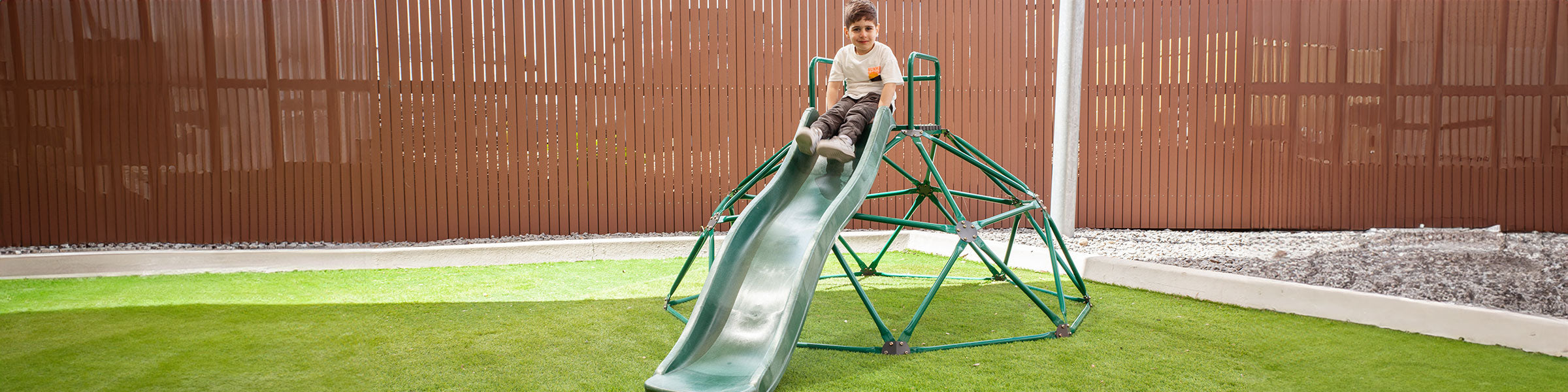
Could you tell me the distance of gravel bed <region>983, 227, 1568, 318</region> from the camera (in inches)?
192

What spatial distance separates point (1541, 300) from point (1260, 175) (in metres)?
4.50

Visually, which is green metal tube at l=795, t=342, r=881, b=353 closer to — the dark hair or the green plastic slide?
the green plastic slide

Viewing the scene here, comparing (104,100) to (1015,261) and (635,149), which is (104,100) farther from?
(1015,261)

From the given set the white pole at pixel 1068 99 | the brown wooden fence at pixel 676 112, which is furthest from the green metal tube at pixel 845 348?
the brown wooden fence at pixel 676 112

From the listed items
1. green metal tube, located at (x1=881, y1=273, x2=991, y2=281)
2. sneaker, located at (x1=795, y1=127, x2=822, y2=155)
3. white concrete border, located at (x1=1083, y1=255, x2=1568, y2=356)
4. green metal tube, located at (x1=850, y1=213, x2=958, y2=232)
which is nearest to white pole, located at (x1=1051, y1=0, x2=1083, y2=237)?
white concrete border, located at (x1=1083, y1=255, x2=1568, y2=356)

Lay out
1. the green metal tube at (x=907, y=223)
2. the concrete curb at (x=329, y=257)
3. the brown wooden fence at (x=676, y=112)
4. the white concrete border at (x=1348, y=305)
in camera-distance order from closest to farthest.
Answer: the white concrete border at (x=1348, y=305) → the green metal tube at (x=907, y=223) → the concrete curb at (x=329, y=257) → the brown wooden fence at (x=676, y=112)

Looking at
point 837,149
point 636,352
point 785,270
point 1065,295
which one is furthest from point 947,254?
point 636,352

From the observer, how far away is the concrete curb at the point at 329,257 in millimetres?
Answer: 6621

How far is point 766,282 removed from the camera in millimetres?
4168

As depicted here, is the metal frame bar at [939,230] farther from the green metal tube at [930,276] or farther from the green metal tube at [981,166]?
the green metal tube at [930,276]

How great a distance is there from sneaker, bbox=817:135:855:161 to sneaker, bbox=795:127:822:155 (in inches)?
1.5

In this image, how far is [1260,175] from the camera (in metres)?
8.91

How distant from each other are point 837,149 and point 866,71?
84cm

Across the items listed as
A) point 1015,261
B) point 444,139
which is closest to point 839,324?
point 1015,261
